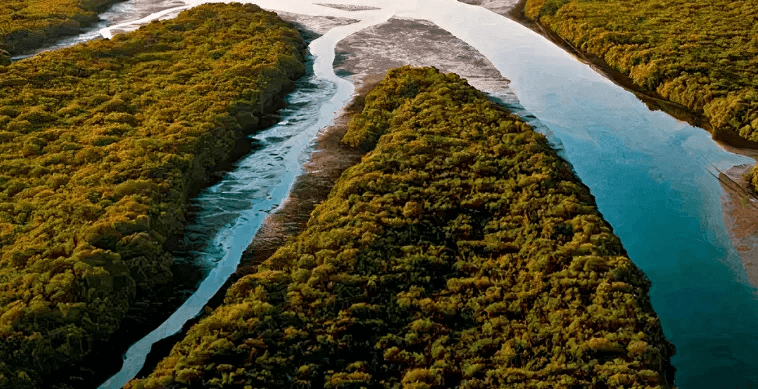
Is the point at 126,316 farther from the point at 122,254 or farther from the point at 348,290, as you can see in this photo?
the point at 348,290

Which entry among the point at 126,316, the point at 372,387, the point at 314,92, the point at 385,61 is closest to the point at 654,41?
the point at 385,61

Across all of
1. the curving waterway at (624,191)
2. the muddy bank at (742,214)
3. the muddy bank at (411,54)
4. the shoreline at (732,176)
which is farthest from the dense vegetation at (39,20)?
the muddy bank at (742,214)

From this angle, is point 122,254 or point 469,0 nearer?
point 122,254

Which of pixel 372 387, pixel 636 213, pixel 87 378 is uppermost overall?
pixel 636 213

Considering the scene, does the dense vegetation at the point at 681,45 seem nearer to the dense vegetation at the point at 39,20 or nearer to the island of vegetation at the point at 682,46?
the island of vegetation at the point at 682,46

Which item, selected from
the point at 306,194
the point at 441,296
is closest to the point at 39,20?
the point at 306,194

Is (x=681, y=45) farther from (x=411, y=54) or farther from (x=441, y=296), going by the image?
(x=441, y=296)

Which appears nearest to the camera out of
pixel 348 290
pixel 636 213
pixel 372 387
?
pixel 372 387
